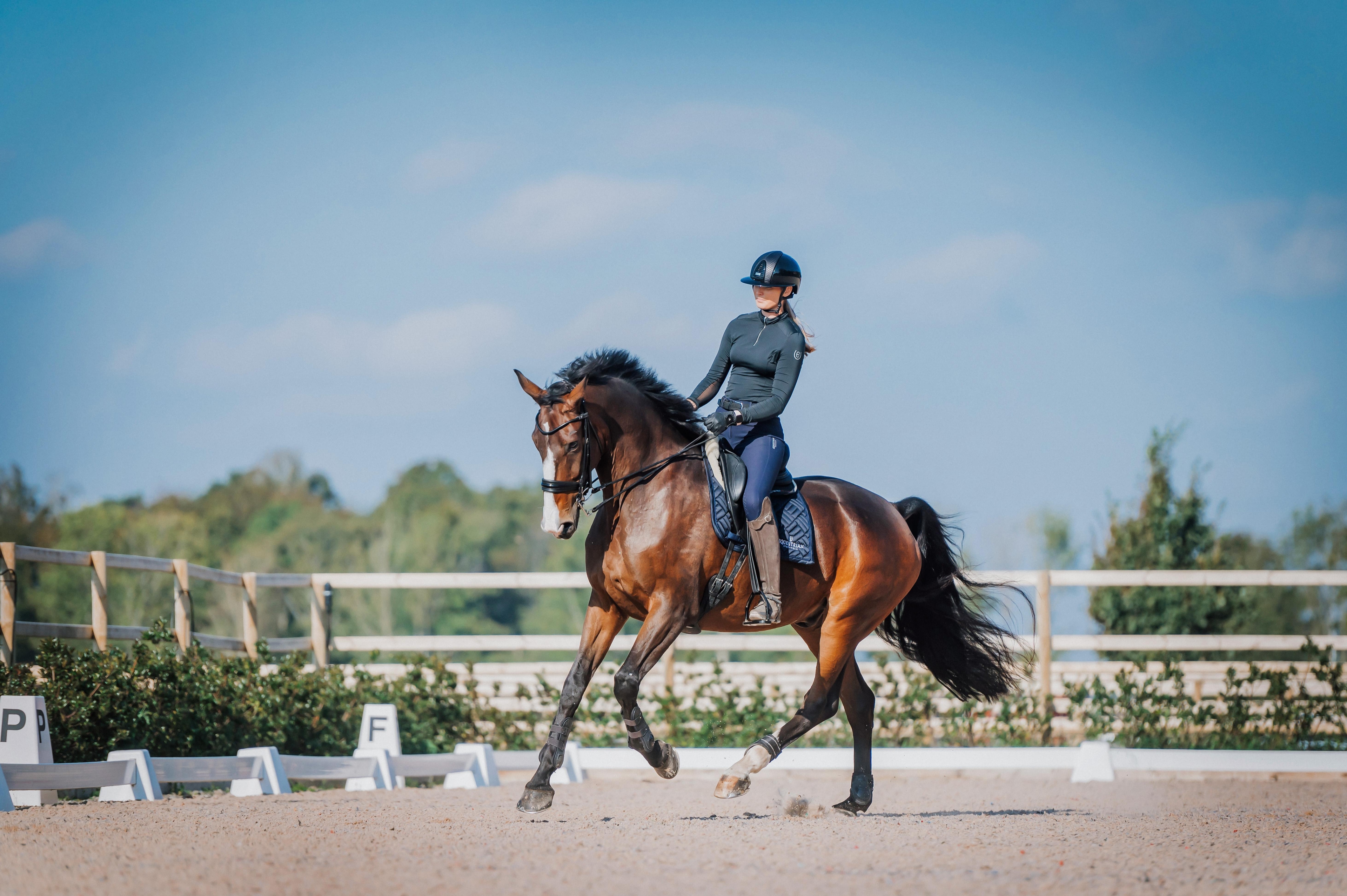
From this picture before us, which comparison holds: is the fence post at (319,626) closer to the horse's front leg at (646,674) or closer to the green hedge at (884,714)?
the green hedge at (884,714)

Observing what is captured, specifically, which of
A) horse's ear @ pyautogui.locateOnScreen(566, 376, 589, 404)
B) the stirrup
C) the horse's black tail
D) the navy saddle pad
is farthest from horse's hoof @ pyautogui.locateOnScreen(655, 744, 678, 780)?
the horse's black tail

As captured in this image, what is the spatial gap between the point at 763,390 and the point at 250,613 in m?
5.96

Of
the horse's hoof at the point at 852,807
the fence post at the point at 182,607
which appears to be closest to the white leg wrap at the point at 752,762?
the horse's hoof at the point at 852,807

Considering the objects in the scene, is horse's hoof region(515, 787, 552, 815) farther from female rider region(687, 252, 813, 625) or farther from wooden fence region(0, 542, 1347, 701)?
wooden fence region(0, 542, 1347, 701)

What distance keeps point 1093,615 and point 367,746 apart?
12.1 meters

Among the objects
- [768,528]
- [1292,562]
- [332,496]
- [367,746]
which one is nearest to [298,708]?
[367,746]

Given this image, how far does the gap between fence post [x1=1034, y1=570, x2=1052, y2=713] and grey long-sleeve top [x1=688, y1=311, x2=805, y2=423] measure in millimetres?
5681

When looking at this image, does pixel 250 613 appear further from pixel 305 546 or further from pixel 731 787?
pixel 305 546

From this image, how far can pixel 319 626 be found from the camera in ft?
36.8

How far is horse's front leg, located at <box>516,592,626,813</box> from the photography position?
6020 mm

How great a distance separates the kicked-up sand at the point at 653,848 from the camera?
3.96 metres

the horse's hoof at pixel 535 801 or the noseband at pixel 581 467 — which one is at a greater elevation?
the noseband at pixel 581 467

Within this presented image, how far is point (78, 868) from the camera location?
4285 millimetres

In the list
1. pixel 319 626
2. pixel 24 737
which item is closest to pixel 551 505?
pixel 24 737
